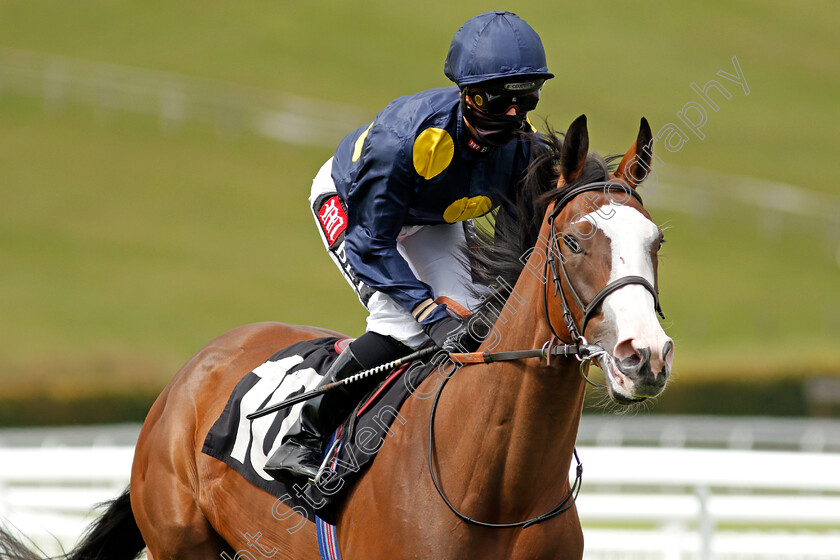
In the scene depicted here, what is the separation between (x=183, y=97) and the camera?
31.5 meters

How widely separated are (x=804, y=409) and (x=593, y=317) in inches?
681

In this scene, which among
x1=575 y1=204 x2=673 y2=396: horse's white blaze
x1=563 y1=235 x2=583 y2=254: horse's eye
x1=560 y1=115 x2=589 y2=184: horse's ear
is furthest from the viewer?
x1=560 y1=115 x2=589 y2=184: horse's ear

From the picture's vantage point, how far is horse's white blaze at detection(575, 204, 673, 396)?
2559 millimetres

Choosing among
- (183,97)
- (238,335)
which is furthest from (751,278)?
(238,335)

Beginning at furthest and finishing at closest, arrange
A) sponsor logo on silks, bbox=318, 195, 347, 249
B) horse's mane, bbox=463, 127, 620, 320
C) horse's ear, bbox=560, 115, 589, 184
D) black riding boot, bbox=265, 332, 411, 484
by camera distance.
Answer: sponsor logo on silks, bbox=318, 195, 347, 249, black riding boot, bbox=265, 332, 411, 484, horse's mane, bbox=463, 127, 620, 320, horse's ear, bbox=560, 115, 589, 184

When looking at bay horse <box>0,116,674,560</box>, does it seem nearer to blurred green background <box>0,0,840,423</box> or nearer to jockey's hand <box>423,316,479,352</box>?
jockey's hand <box>423,316,479,352</box>

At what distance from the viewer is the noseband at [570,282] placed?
2.66 metres

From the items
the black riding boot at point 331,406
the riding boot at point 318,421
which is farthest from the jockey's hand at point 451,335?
the riding boot at point 318,421

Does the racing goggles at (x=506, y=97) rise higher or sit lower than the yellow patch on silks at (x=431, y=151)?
higher

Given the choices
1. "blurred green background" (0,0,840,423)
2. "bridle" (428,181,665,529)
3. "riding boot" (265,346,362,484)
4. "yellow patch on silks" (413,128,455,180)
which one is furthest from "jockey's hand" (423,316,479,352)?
"blurred green background" (0,0,840,423)

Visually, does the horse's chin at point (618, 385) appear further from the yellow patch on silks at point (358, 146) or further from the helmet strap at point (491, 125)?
the yellow patch on silks at point (358, 146)

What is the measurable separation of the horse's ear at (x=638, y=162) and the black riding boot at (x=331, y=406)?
3.50 feet

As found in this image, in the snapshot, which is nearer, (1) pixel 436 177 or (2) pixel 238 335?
(1) pixel 436 177

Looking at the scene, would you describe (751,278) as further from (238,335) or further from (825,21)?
(238,335)
